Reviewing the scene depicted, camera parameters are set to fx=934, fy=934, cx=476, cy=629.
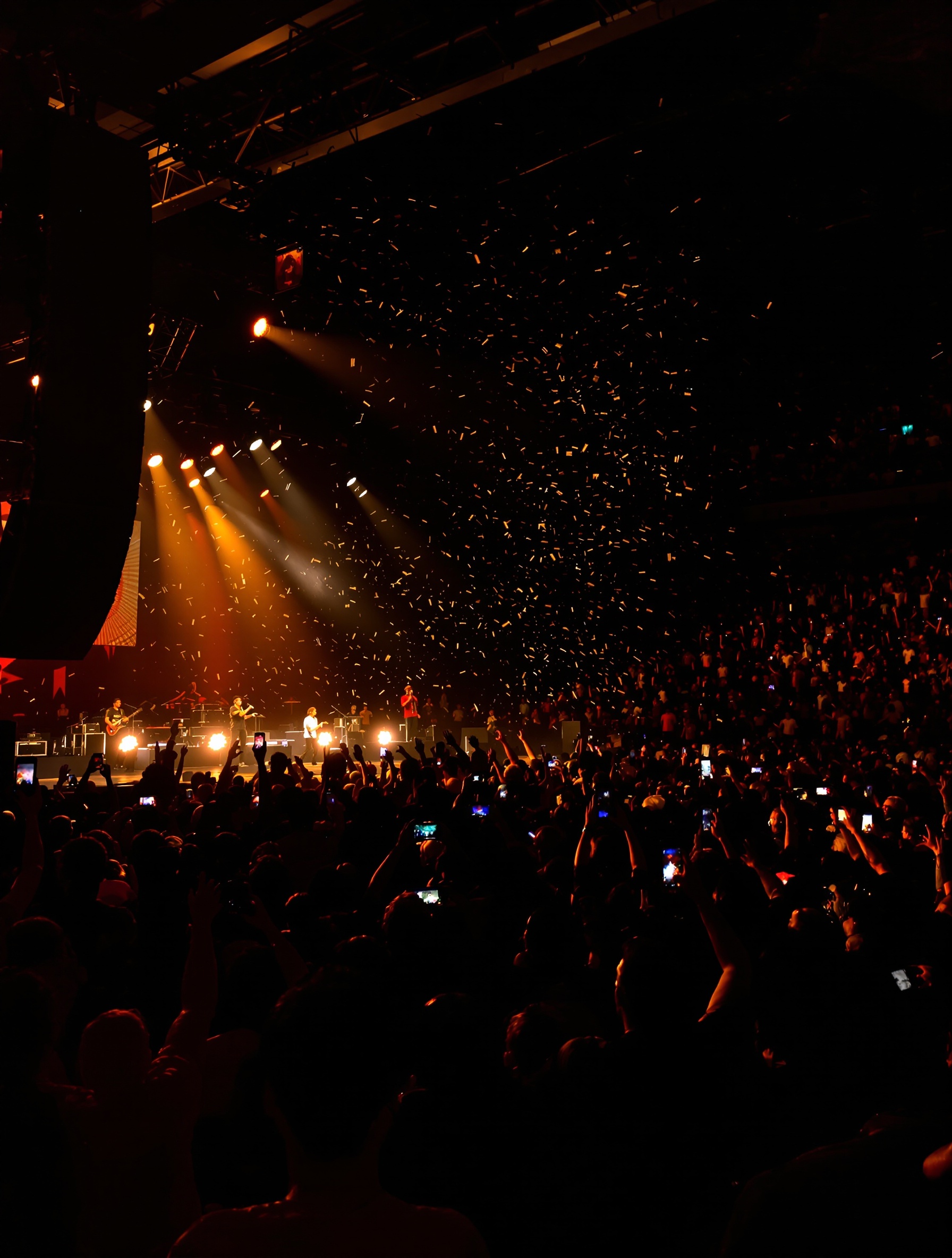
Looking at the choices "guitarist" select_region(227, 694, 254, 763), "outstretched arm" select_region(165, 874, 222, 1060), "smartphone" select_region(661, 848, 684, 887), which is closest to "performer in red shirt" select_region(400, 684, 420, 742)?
"guitarist" select_region(227, 694, 254, 763)

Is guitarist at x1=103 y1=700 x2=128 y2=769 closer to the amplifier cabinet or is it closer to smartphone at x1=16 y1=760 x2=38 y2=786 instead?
the amplifier cabinet

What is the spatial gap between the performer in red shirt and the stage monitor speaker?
14985mm

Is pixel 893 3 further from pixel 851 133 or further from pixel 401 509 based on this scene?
pixel 401 509

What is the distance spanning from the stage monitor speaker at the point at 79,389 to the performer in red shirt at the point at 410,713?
49.2 ft

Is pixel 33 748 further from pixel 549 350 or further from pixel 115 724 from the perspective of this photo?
pixel 549 350

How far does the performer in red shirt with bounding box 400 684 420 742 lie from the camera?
19266 millimetres

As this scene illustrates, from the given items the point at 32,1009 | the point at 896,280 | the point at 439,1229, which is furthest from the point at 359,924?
the point at 896,280

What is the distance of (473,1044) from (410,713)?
696 inches

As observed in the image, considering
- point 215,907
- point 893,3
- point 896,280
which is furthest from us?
point 896,280

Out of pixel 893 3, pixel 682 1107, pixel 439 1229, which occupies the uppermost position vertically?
pixel 893 3

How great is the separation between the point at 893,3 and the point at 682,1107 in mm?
7759

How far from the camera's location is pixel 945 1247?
4.35 feet

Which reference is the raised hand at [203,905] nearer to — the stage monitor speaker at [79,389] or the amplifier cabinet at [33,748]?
the stage monitor speaker at [79,389]

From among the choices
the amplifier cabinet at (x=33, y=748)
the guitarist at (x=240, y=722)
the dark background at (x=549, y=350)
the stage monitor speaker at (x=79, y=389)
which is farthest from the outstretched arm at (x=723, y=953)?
the guitarist at (x=240, y=722)
